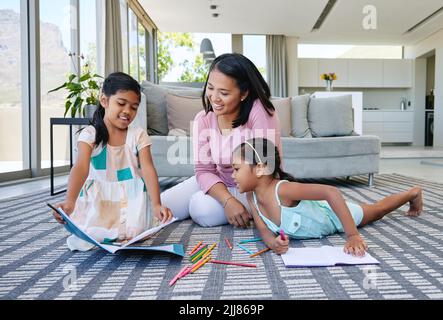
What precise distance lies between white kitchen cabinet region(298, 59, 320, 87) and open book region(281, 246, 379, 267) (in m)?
7.44

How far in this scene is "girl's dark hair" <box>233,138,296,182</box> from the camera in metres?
1.20

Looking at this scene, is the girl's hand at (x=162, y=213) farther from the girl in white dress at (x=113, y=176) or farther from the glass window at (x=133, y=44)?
the glass window at (x=133, y=44)

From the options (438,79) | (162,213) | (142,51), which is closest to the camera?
(162,213)

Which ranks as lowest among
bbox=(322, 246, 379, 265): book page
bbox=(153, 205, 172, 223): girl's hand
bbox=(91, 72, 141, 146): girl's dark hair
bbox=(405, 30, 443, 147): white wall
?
bbox=(322, 246, 379, 265): book page

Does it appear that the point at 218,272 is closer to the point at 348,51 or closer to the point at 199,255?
the point at 199,255

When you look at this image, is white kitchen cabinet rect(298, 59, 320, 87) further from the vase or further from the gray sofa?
the vase

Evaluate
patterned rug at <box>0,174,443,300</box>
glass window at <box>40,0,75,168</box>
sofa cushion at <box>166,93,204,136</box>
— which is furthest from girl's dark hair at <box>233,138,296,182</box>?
glass window at <box>40,0,75,168</box>

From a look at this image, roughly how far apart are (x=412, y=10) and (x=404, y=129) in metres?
2.82

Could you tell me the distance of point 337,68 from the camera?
807 centimetres

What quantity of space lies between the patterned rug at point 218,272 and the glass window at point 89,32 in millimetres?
3456

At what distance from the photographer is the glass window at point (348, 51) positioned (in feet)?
27.7

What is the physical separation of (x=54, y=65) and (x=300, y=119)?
2.64 meters

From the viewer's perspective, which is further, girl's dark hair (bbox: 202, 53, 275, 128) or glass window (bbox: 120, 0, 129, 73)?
glass window (bbox: 120, 0, 129, 73)

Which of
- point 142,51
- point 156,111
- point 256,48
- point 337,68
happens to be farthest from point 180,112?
point 337,68
